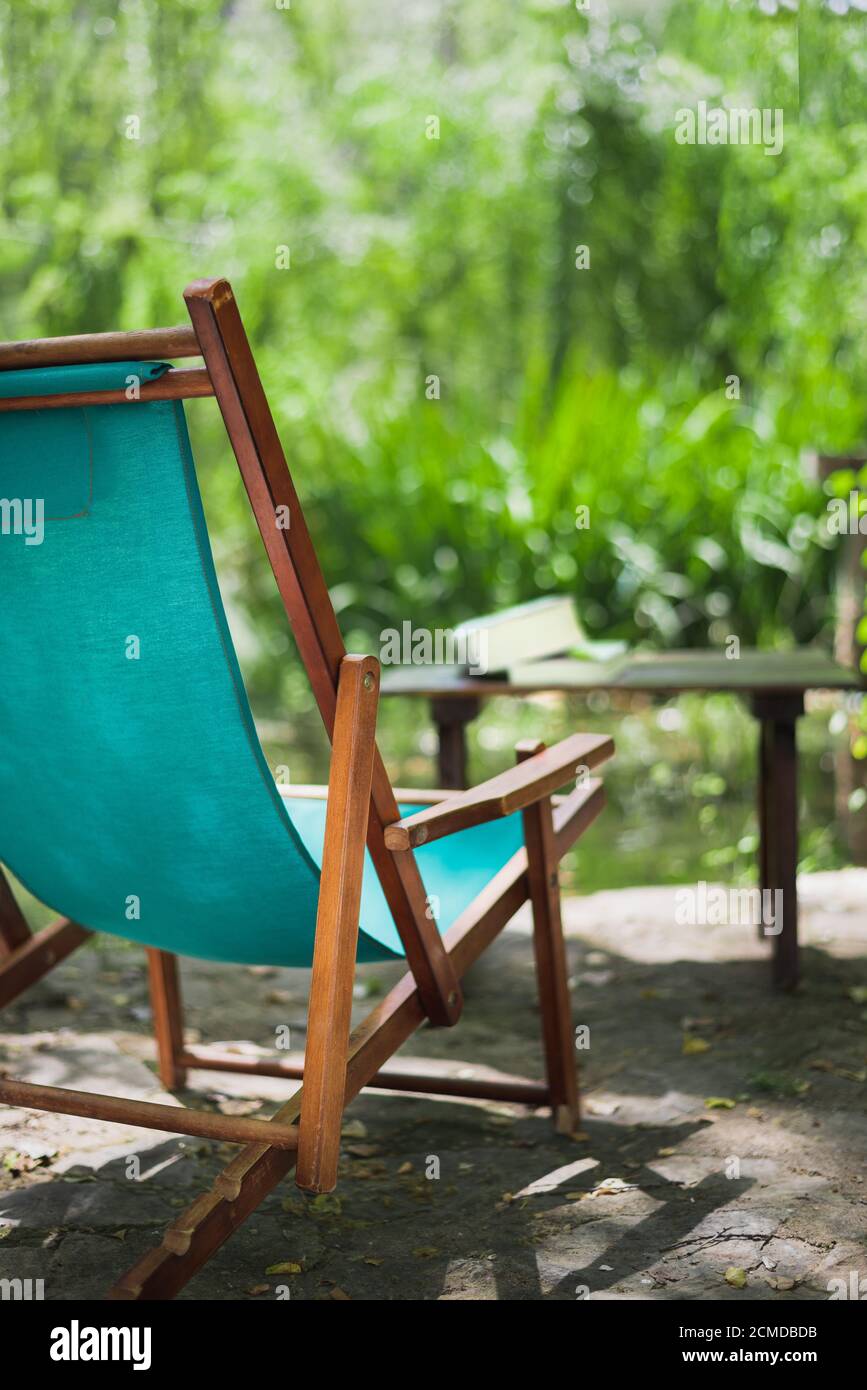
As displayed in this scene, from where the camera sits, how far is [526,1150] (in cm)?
191

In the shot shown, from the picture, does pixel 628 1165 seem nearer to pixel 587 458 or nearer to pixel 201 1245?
pixel 201 1245

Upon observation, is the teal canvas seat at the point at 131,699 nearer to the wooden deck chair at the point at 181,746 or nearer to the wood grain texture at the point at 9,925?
the wooden deck chair at the point at 181,746

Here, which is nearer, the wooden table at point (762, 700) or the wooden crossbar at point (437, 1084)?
the wooden crossbar at point (437, 1084)

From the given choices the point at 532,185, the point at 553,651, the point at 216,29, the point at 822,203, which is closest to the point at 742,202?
the point at 822,203

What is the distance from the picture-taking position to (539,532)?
479cm

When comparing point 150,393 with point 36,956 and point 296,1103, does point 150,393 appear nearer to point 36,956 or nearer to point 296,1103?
point 296,1103

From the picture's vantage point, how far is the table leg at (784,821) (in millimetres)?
2441

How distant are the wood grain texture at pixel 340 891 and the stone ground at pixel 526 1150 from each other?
0.30 m

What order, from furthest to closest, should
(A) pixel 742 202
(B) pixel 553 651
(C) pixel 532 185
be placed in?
(C) pixel 532 185
(A) pixel 742 202
(B) pixel 553 651

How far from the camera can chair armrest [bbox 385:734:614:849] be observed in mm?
1443

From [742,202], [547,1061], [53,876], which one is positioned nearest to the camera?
[53,876]

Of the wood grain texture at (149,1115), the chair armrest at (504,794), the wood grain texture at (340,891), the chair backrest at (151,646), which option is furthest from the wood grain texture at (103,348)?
the wood grain texture at (149,1115)

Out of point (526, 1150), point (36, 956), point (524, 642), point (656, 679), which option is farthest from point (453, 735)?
point (36, 956)
